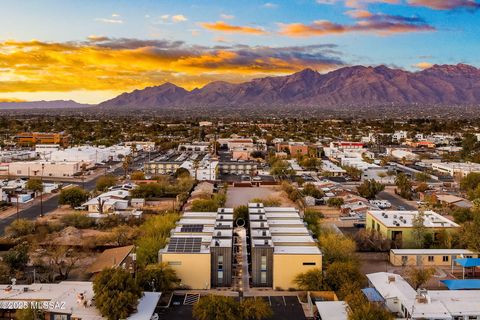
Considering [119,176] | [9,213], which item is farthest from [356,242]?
[119,176]

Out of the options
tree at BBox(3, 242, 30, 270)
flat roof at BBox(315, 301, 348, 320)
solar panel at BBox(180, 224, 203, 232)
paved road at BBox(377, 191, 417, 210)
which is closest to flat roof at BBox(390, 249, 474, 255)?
flat roof at BBox(315, 301, 348, 320)

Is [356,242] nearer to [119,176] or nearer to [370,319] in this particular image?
[370,319]

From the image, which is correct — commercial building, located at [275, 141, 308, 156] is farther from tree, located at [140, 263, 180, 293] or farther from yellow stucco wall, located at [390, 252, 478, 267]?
tree, located at [140, 263, 180, 293]

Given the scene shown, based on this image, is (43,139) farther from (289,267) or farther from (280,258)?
(289,267)

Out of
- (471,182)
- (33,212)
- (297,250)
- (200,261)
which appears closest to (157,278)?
(200,261)

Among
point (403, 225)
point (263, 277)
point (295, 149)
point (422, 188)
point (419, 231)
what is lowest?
point (263, 277)

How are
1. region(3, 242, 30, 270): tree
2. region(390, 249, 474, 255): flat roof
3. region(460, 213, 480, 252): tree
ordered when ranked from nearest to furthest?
region(3, 242, 30, 270): tree, region(460, 213, 480, 252): tree, region(390, 249, 474, 255): flat roof
